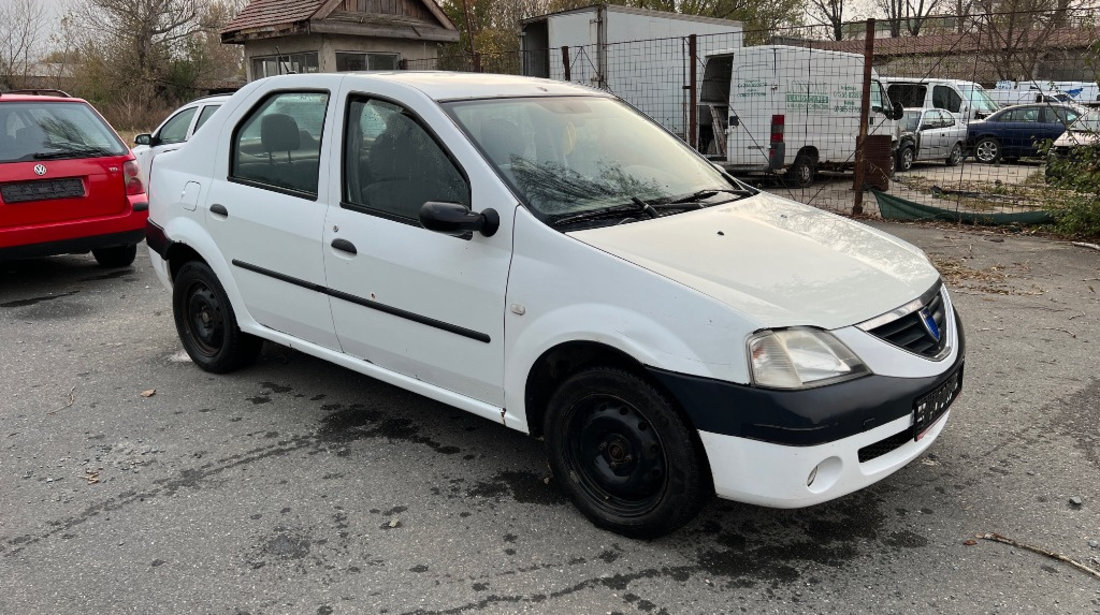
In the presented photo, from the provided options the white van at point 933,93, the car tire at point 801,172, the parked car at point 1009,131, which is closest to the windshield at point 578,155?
the car tire at point 801,172

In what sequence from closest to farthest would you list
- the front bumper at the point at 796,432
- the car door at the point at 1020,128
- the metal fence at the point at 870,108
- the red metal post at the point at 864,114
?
1. the front bumper at the point at 796,432
2. the red metal post at the point at 864,114
3. the metal fence at the point at 870,108
4. the car door at the point at 1020,128

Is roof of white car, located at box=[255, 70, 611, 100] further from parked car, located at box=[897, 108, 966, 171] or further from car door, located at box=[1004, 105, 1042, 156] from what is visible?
car door, located at box=[1004, 105, 1042, 156]

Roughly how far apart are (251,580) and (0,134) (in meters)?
5.84

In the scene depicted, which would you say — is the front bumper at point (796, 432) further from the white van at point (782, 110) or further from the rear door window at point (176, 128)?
the rear door window at point (176, 128)

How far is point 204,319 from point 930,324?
4.03 metres

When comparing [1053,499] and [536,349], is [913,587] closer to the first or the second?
[1053,499]

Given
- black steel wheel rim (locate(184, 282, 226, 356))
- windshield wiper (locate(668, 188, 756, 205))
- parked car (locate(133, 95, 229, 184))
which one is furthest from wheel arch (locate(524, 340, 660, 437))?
parked car (locate(133, 95, 229, 184))

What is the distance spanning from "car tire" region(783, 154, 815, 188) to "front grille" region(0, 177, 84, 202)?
1033 cm

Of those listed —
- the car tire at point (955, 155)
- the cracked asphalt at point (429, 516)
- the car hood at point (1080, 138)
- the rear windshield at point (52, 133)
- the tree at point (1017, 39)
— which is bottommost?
the cracked asphalt at point (429, 516)

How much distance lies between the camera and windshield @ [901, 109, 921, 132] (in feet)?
54.0

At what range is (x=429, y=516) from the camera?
130 inches

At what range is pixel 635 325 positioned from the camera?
283cm

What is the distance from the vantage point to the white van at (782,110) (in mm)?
12773

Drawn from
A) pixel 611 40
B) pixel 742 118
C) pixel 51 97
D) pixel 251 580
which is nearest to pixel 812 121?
pixel 742 118
